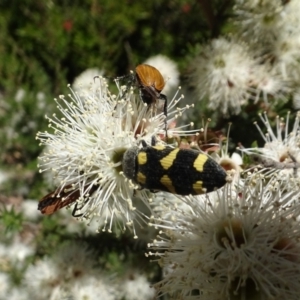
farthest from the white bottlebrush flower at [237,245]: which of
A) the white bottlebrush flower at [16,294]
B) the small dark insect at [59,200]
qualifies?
the white bottlebrush flower at [16,294]

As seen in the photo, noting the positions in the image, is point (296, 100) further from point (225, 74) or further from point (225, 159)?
point (225, 159)

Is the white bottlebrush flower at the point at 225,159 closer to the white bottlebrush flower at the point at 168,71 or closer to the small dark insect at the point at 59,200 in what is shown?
the small dark insect at the point at 59,200

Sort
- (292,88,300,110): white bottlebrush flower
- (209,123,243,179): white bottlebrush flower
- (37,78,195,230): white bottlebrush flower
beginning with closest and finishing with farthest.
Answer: (37,78,195,230): white bottlebrush flower → (209,123,243,179): white bottlebrush flower → (292,88,300,110): white bottlebrush flower

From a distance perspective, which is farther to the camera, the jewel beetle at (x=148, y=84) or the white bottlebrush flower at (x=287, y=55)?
the white bottlebrush flower at (x=287, y=55)

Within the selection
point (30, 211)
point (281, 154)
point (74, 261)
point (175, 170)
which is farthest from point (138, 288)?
point (175, 170)

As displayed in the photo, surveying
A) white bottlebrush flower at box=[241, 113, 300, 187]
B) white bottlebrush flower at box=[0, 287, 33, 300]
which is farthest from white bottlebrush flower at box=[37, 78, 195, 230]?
white bottlebrush flower at box=[0, 287, 33, 300]

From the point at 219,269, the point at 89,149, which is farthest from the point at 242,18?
the point at 219,269

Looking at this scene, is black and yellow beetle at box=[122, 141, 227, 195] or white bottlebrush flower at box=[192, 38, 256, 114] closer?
black and yellow beetle at box=[122, 141, 227, 195]

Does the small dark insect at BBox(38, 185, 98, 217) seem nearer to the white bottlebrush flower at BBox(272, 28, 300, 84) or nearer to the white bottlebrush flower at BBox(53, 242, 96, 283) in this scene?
the white bottlebrush flower at BBox(53, 242, 96, 283)
